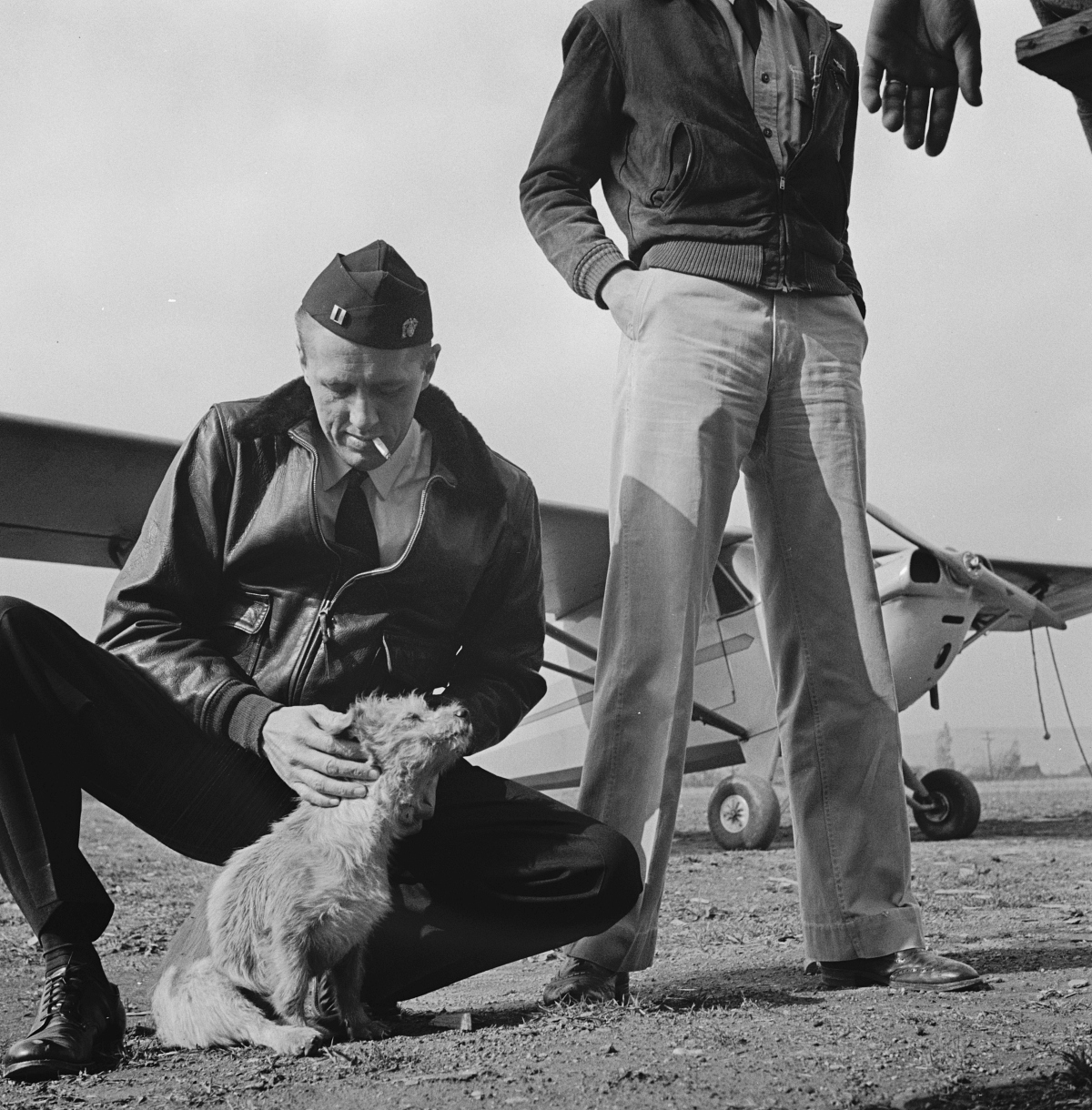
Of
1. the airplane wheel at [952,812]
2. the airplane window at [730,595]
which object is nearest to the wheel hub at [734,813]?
the airplane wheel at [952,812]

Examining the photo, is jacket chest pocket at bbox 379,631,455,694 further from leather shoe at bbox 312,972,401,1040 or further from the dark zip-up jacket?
the dark zip-up jacket

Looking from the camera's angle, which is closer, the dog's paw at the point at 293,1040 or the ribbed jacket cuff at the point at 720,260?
the dog's paw at the point at 293,1040

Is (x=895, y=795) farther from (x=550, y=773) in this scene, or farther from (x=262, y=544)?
(x=550, y=773)

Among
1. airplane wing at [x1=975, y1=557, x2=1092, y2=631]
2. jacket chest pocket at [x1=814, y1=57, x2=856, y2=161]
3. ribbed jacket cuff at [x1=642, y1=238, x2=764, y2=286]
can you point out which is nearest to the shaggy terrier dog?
ribbed jacket cuff at [x1=642, y1=238, x2=764, y2=286]

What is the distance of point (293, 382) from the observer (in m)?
2.08

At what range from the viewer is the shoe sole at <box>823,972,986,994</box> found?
7.11ft

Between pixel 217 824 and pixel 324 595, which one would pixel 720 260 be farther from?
pixel 217 824

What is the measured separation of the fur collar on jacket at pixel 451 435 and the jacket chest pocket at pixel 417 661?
276mm

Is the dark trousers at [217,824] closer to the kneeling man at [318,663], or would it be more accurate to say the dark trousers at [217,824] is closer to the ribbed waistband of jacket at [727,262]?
the kneeling man at [318,663]

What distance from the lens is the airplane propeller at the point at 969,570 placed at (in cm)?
716

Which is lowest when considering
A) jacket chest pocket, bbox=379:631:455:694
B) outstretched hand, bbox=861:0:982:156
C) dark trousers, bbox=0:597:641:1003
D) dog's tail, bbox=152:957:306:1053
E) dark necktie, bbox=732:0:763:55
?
dog's tail, bbox=152:957:306:1053

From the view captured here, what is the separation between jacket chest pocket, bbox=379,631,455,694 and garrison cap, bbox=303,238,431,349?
0.51 metres

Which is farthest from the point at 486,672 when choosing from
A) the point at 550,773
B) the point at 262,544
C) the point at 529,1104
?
the point at 550,773

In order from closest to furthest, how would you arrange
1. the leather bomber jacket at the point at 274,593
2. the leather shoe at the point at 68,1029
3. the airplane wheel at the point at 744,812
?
the leather shoe at the point at 68,1029, the leather bomber jacket at the point at 274,593, the airplane wheel at the point at 744,812
